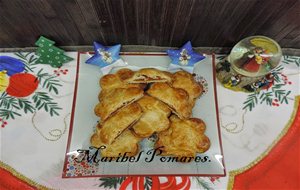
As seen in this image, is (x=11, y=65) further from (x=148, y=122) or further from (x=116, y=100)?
(x=148, y=122)

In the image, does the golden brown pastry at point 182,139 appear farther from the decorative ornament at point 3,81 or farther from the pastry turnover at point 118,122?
the decorative ornament at point 3,81

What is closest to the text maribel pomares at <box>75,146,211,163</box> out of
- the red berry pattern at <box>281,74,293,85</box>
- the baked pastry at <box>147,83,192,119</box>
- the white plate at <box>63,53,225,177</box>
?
the white plate at <box>63,53,225,177</box>

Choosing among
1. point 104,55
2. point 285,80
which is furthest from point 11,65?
point 285,80

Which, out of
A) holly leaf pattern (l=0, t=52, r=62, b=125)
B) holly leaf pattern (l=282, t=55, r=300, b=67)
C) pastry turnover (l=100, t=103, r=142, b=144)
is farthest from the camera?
holly leaf pattern (l=282, t=55, r=300, b=67)

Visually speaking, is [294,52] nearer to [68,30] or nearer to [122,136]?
[122,136]

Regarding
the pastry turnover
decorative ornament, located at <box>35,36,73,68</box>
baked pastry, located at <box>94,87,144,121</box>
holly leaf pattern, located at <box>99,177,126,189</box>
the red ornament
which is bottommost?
holly leaf pattern, located at <box>99,177,126,189</box>

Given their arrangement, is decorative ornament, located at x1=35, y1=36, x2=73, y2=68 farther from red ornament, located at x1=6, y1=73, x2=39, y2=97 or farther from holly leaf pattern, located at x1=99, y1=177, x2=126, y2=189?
holly leaf pattern, located at x1=99, y1=177, x2=126, y2=189

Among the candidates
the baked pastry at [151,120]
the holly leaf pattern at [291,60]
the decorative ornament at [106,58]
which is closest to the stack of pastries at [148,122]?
the baked pastry at [151,120]
